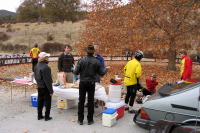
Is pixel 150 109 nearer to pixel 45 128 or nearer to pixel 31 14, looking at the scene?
pixel 45 128

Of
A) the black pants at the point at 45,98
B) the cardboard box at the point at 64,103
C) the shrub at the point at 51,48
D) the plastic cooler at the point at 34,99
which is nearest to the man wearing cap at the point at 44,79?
the black pants at the point at 45,98

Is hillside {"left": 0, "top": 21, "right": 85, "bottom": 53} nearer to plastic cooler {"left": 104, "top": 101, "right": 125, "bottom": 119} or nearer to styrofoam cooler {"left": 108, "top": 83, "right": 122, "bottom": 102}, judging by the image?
styrofoam cooler {"left": 108, "top": 83, "right": 122, "bottom": 102}

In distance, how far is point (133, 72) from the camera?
577cm

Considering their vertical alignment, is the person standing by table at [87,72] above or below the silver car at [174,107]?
above

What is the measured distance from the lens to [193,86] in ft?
13.5

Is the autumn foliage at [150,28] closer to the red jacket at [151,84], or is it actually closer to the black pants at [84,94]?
the red jacket at [151,84]

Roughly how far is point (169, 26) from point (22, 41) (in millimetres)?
34186

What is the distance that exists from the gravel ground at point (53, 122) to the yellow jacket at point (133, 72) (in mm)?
1032

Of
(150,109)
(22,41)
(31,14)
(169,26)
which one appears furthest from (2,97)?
(31,14)

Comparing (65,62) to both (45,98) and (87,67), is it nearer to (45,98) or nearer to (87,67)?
(45,98)

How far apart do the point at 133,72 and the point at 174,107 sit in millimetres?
1900

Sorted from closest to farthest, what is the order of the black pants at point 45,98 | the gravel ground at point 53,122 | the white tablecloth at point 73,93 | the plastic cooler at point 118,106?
the gravel ground at point 53,122, the black pants at point 45,98, the plastic cooler at point 118,106, the white tablecloth at point 73,93

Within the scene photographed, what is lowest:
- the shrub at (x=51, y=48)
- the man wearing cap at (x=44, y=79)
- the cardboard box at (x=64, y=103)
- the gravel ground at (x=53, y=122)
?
the gravel ground at (x=53, y=122)

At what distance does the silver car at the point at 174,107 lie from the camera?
3916 millimetres
